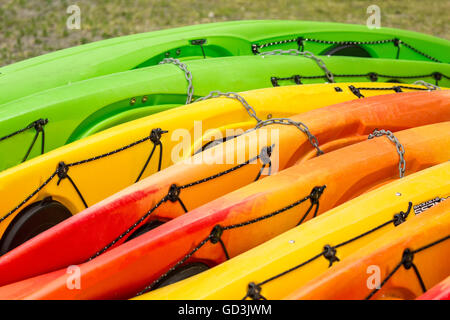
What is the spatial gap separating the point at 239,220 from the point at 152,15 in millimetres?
4015

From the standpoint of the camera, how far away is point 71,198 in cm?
275

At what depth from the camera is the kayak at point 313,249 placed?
6.81 feet

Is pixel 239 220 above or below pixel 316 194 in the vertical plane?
below

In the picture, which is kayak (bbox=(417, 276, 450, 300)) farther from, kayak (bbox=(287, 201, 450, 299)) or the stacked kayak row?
kayak (bbox=(287, 201, 450, 299))

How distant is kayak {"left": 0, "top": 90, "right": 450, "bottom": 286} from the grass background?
A: 2993 millimetres

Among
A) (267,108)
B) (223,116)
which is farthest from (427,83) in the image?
(223,116)

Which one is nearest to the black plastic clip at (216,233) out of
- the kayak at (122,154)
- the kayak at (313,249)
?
the kayak at (313,249)

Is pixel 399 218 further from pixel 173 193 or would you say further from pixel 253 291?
pixel 173 193

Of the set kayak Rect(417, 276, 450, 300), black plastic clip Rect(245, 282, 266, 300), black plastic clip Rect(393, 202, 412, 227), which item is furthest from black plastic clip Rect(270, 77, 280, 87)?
kayak Rect(417, 276, 450, 300)

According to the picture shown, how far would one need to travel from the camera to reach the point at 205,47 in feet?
12.7

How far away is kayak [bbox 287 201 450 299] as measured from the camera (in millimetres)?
2014

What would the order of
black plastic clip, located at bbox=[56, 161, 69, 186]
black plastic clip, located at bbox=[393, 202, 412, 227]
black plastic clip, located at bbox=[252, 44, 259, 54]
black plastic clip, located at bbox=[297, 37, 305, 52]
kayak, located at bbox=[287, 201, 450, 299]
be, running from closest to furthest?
1. kayak, located at bbox=[287, 201, 450, 299]
2. black plastic clip, located at bbox=[393, 202, 412, 227]
3. black plastic clip, located at bbox=[56, 161, 69, 186]
4. black plastic clip, located at bbox=[252, 44, 259, 54]
5. black plastic clip, located at bbox=[297, 37, 305, 52]

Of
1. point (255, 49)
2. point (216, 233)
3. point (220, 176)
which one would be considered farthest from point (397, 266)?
point (255, 49)

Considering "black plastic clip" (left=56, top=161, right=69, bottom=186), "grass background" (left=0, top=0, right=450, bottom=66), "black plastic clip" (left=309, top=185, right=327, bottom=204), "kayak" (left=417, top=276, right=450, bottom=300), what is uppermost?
"grass background" (left=0, top=0, right=450, bottom=66)
